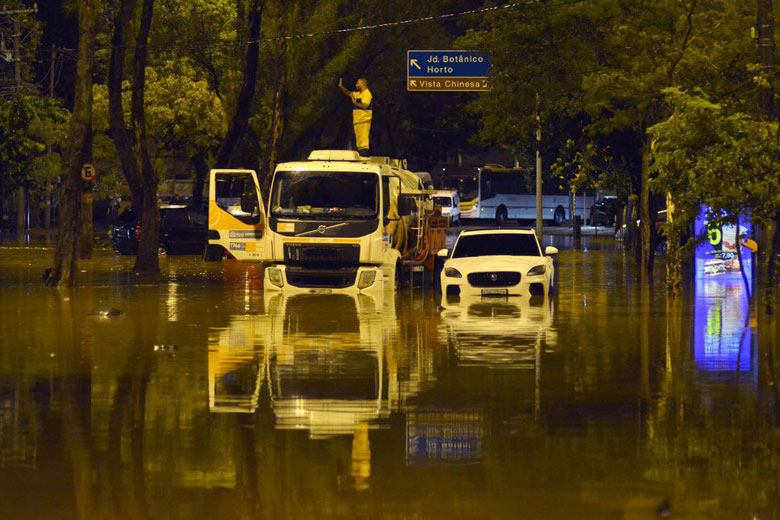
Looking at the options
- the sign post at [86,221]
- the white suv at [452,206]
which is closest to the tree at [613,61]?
the sign post at [86,221]

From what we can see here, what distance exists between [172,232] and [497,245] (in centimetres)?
2272

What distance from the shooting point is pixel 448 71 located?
1879 inches

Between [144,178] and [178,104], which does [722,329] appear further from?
[178,104]

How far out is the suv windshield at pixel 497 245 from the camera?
3016 centimetres

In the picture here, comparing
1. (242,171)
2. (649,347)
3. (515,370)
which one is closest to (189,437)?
(515,370)

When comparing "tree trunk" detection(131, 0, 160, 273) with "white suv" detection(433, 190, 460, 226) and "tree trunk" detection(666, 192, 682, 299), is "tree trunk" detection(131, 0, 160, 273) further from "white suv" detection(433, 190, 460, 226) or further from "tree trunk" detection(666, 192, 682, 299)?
"white suv" detection(433, 190, 460, 226)

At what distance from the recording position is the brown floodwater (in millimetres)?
9562

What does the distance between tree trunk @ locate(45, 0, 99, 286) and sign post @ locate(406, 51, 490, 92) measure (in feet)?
52.9

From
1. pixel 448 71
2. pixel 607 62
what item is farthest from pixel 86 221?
pixel 607 62

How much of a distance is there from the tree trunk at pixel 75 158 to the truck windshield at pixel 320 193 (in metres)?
4.99

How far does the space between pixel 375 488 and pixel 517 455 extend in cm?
159

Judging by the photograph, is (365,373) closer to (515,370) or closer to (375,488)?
(515,370)

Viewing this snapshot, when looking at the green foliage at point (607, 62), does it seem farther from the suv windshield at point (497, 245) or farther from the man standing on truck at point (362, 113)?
the suv windshield at point (497, 245)

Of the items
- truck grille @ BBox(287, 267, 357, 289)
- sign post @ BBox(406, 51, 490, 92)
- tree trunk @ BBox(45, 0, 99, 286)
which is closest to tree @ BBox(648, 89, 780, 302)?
truck grille @ BBox(287, 267, 357, 289)
